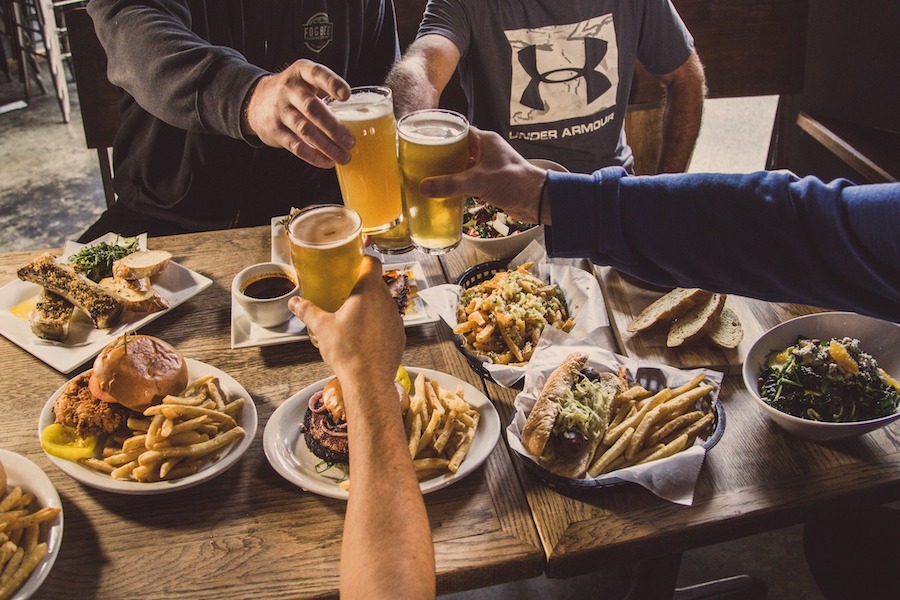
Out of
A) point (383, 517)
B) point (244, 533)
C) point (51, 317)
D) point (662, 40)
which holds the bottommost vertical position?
point (244, 533)

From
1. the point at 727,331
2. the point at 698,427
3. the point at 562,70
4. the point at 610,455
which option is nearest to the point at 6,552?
the point at 610,455

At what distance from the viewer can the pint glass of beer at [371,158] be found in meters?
1.45

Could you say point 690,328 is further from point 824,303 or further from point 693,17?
point 693,17

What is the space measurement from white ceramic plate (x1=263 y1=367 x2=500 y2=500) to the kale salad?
2.23ft

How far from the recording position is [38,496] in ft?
4.97

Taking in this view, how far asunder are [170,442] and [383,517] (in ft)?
2.05

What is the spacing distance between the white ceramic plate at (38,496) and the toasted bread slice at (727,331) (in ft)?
5.25

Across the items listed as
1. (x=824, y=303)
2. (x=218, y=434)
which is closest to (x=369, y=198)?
(x=218, y=434)

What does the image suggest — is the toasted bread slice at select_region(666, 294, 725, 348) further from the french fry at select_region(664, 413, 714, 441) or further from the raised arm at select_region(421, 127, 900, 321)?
the french fry at select_region(664, 413, 714, 441)

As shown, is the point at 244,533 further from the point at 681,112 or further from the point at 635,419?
the point at 681,112

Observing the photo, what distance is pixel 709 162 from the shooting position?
5586 mm

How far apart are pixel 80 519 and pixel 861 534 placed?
1.87 metres

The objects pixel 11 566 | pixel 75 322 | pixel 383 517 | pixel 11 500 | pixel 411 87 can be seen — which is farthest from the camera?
pixel 411 87

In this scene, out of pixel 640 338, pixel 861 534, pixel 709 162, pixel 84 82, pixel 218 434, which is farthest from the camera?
pixel 709 162
